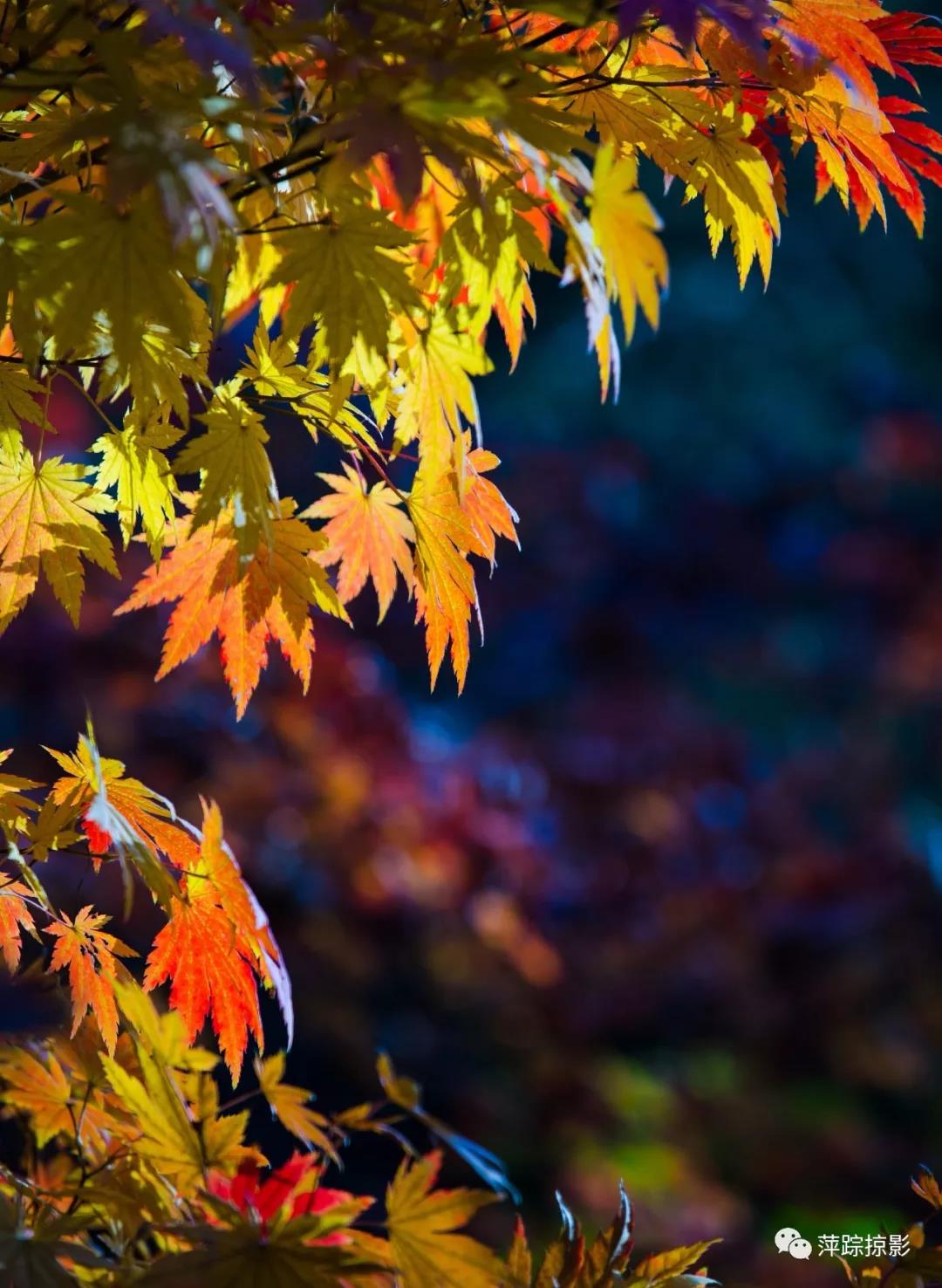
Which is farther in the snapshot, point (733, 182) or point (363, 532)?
point (363, 532)

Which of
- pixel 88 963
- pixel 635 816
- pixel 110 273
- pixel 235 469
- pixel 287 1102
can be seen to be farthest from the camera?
pixel 635 816

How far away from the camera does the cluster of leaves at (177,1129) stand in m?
0.62

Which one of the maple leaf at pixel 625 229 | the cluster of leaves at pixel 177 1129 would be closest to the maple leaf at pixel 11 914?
the cluster of leaves at pixel 177 1129

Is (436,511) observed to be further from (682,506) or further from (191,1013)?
(682,506)

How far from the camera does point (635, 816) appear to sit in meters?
3.73

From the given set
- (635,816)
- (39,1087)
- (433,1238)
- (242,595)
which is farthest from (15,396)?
(635,816)

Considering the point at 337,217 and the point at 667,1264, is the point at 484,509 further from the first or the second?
the point at 667,1264

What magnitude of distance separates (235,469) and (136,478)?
0.10 meters

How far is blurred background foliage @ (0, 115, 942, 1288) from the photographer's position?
297cm

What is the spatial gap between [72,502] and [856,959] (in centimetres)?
332

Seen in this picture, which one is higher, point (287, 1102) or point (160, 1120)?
point (160, 1120)

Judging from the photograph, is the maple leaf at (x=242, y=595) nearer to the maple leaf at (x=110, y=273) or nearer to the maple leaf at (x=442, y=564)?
the maple leaf at (x=442, y=564)

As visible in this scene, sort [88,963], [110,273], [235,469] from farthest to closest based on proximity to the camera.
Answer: [88,963], [235,469], [110,273]

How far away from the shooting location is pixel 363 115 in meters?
0.55
